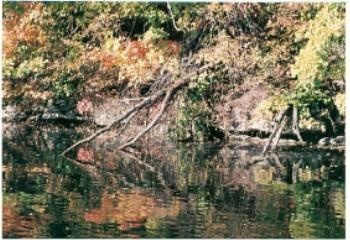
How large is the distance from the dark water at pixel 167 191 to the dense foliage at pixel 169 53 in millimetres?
393

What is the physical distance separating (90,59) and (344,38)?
2568 millimetres

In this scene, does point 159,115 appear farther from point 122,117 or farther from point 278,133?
point 278,133

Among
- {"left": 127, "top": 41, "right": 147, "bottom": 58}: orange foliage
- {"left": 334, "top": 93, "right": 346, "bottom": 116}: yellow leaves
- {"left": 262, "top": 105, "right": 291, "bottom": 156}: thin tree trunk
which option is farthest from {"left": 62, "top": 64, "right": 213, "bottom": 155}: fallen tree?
{"left": 334, "top": 93, "right": 346, "bottom": 116}: yellow leaves

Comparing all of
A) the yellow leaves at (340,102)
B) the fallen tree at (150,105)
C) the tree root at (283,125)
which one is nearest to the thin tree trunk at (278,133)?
the tree root at (283,125)

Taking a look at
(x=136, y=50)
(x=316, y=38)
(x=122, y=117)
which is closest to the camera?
(x=316, y=38)

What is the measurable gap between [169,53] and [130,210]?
1711 mm

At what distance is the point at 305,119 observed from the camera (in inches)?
310

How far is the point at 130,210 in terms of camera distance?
277 inches

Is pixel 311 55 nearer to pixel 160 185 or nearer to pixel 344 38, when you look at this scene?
pixel 344 38

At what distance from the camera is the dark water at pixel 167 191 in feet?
22.5

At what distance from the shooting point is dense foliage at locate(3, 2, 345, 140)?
296 inches

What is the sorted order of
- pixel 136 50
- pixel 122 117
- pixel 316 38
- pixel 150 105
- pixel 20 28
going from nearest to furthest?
pixel 316 38, pixel 20 28, pixel 136 50, pixel 122 117, pixel 150 105

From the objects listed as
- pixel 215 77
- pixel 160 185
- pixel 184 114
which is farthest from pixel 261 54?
pixel 160 185

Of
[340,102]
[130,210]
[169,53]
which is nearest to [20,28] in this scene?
[169,53]
